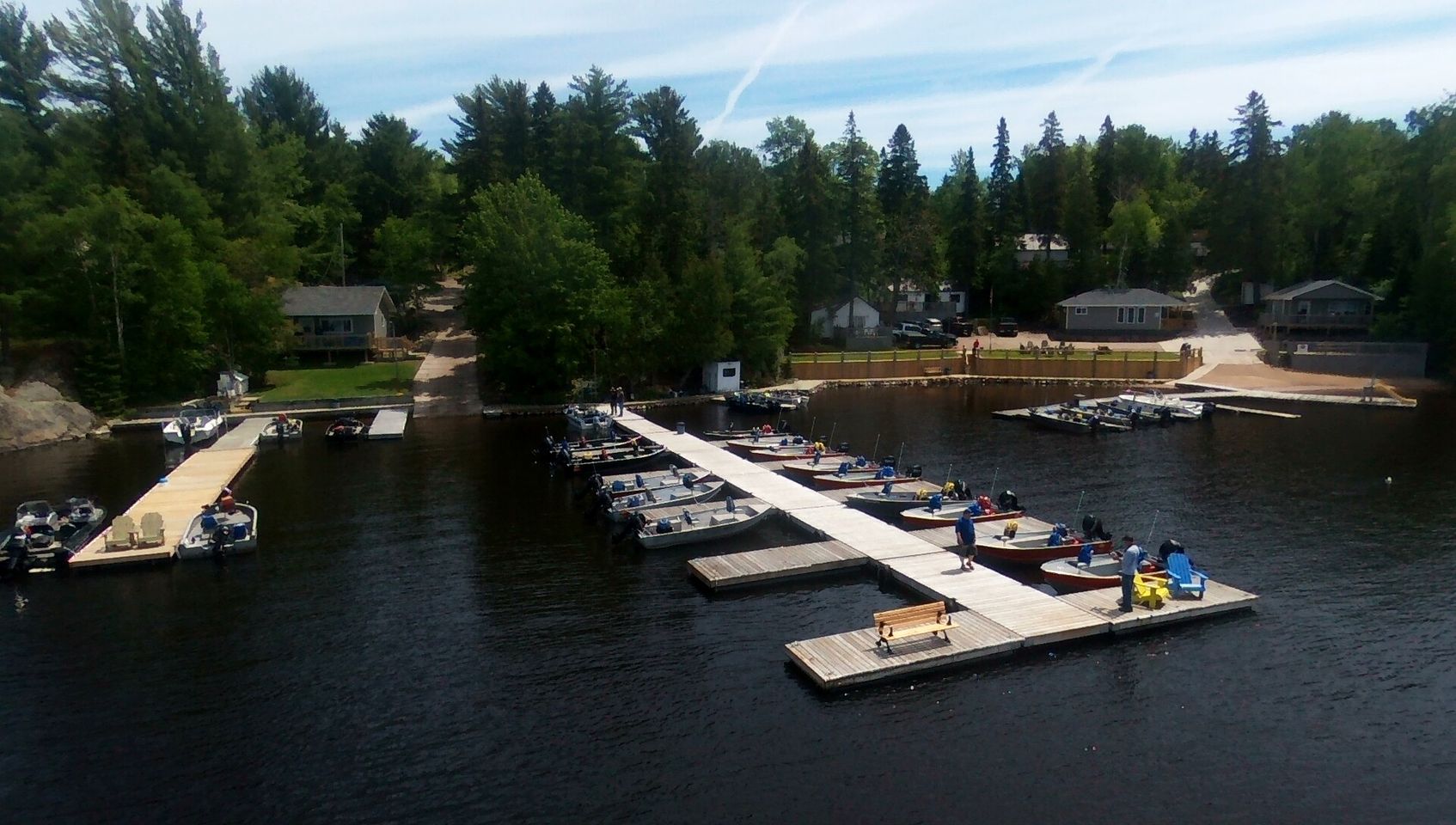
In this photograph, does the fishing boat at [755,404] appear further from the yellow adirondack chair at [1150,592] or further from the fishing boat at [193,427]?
the yellow adirondack chair at [1150,592]

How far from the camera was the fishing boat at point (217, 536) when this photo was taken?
30.6 metres

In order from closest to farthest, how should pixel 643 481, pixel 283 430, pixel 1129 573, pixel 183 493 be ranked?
pixel 1129 573
pixel 643 481
pixel 183 493
pixel 283 430

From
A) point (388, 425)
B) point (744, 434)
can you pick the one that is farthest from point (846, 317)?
point (388, 425)

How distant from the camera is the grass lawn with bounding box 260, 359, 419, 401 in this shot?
62531mm

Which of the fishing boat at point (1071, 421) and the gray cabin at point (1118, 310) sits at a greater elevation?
the gray cabin at point (1118, 310)

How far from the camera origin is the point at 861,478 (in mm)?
39438

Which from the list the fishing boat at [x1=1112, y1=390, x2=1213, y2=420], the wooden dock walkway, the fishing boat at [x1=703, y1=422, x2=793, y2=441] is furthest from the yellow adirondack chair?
the fishing boat at [x1=1112, y1=390, x2=1213, y2=420]

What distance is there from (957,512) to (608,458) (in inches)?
674

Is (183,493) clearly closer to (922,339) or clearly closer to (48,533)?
(48,533)

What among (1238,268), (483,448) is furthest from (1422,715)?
(1238,268)

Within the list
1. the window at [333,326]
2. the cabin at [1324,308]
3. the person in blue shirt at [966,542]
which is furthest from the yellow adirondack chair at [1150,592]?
the cabin at [1324,308]

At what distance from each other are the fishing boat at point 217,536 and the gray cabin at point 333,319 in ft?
134

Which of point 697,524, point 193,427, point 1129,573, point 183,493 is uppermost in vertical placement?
point 193,427

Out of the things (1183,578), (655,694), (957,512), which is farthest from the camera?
(957,512)
